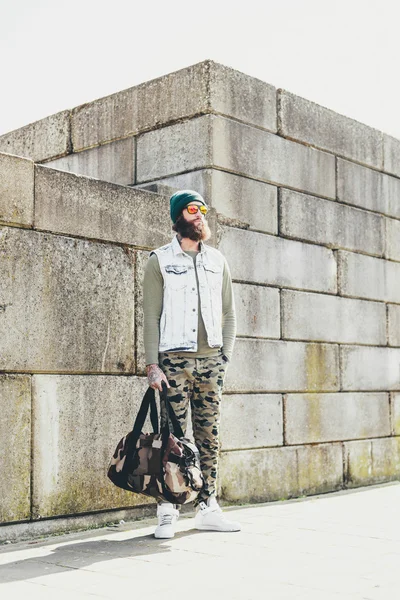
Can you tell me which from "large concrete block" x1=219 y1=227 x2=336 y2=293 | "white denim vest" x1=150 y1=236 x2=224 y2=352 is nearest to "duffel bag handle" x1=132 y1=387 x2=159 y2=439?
"white denim vest" x1=150 y1=236 x2=224 y2=352

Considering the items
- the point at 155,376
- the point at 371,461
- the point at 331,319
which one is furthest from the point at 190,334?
the point at 371,461

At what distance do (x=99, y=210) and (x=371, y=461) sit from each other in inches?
154

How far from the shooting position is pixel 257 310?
6.84 m

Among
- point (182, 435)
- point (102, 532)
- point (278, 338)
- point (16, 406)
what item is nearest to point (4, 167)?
point (16, 406)

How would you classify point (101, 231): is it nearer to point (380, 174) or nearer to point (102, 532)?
point (102, 532)

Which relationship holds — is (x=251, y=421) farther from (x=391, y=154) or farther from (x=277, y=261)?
(x=391, y=154)

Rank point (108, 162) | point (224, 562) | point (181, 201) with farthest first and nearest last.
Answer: point (108, 162), point (181, 201), point (224, 562)

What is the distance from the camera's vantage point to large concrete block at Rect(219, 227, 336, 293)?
669cm

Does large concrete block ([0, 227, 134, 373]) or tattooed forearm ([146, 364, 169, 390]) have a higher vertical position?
large concrete block ([0, 227, 134, 373])

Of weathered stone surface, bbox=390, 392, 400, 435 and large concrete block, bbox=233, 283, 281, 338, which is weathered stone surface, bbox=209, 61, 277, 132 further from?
weathered stone surface, bbox=390, 392, 400, 435

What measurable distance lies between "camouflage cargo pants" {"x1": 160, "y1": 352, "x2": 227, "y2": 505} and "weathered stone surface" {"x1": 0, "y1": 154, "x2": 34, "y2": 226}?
1237 mm

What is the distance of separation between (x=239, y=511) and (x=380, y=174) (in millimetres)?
3910

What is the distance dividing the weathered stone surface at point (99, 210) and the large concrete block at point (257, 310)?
2.85 ft

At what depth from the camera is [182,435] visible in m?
5.09
